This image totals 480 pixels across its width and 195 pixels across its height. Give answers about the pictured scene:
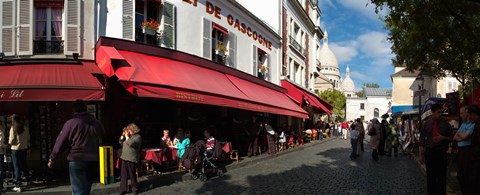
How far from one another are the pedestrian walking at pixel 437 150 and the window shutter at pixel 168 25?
834 cm

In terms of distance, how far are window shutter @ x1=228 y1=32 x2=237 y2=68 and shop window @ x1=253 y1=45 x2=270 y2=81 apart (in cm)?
251

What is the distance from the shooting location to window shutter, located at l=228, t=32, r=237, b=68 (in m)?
17.3

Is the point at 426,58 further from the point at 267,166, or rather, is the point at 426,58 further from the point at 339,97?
the point at 339,97

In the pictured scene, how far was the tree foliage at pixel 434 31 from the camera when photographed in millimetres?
9791

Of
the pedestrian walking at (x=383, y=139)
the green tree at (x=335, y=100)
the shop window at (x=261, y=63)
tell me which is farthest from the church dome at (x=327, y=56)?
the pedestrian walking at (x=383, y=139)

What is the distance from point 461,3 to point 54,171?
36.8 feet

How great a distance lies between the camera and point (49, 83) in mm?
9672

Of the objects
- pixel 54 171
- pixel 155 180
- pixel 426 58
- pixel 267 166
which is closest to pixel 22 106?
pixel 54 171

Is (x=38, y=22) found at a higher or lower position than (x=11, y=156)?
higher

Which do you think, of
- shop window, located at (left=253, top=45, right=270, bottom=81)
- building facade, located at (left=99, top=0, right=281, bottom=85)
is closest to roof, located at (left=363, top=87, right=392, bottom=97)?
shop window, located at (left=253, top=45, right=270, bottom=81)

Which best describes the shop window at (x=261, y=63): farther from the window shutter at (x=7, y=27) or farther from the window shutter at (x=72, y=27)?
the window shutter at (x=7, y=27)

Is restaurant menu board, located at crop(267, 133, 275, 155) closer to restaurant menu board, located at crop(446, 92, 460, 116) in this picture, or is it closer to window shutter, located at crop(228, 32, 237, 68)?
window shutter, located at crop(228, 32, 237, 68)

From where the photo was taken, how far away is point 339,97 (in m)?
76.1

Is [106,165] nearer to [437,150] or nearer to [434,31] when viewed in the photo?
[437,150]
